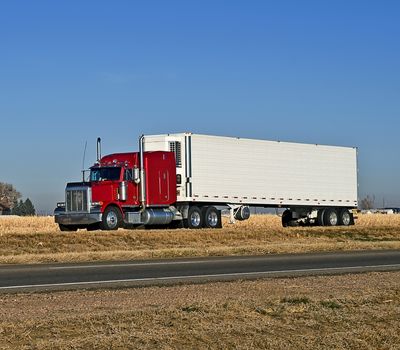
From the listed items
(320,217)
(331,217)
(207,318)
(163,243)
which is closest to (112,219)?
(163,243)

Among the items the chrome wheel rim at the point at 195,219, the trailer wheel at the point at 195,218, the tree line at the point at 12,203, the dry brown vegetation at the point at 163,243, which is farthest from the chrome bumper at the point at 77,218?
the tree line at the point at 12,203

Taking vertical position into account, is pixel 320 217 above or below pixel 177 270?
above

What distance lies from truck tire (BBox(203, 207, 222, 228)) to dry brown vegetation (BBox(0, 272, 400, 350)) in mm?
23336

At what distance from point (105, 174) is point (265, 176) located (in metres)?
9.20

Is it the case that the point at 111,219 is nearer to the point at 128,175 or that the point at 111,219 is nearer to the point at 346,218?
the point at 128,175

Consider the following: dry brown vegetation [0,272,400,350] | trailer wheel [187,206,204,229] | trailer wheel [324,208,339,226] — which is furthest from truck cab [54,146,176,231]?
dry brown vegetation [0,272,400,350]

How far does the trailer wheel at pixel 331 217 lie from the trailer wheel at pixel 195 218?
29.3ft

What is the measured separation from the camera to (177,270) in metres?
19.8

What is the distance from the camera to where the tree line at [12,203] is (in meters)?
143

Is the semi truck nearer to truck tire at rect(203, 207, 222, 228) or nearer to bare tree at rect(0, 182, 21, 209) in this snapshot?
truck tire at rect(203, 207, 222, 228)

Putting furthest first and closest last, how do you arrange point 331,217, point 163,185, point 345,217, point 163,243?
point 345,217 → point 331,217 → point 163,185 → point 163,243

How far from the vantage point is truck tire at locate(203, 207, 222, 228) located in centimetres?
3769

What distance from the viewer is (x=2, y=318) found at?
34.6 feet

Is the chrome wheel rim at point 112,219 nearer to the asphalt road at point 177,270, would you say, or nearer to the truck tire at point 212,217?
the truck tire at point 212,217
